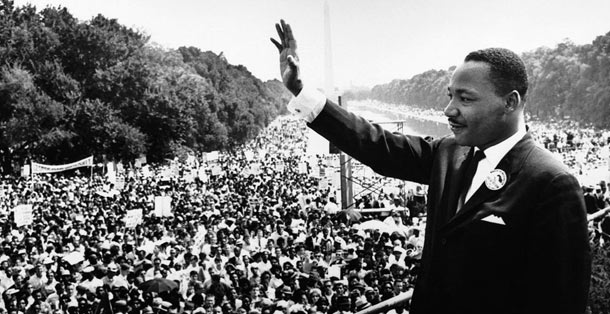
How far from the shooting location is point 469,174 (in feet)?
5.79

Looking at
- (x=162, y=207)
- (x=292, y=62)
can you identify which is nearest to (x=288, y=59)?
(x=292, y=62)

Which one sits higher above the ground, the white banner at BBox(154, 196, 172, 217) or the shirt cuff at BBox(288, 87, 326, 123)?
the shirt cuff at BBox(288, 87, 326, 123)

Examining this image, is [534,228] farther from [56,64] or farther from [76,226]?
[56,64]

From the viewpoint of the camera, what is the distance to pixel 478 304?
162 centimetres

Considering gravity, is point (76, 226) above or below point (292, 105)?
below

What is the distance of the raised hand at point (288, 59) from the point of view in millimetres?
1841

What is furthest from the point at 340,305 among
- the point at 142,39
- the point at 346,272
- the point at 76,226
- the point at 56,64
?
the point at 142,39

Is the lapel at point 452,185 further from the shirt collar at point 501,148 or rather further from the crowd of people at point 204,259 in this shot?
the crowd of people at point 204,259

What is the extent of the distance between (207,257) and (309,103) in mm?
9241

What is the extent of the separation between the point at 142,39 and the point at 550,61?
1790 inches

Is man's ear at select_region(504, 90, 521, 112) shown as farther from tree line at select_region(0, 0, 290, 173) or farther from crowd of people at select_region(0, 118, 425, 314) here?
tree line at select_region(0, 0, 290, 173)

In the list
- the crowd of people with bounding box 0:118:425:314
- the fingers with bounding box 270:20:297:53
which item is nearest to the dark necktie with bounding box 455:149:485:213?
the fingers with bounding box 270:20:297:53

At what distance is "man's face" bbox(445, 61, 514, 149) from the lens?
1.64m

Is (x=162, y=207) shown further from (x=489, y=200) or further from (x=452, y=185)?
(x=489, y=200)
